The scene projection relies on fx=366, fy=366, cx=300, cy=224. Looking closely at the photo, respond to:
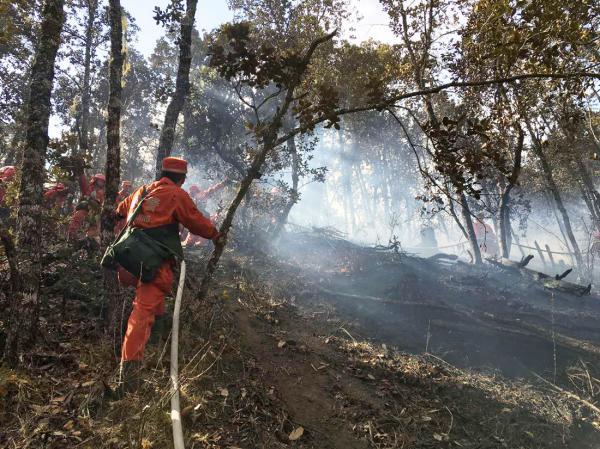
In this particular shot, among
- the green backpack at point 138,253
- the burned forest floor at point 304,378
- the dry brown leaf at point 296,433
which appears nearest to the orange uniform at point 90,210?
the burned forest floor at point 304,378

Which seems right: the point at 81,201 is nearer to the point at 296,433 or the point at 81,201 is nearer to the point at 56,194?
the point at 56,194

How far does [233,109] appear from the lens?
16.8m

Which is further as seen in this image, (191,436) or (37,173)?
(37,173)

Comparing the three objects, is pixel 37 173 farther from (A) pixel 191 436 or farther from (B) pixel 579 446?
(B) pixel 579 446

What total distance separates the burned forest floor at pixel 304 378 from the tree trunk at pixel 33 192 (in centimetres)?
27

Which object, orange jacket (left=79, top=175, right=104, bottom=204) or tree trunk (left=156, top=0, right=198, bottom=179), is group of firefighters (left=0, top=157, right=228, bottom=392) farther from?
orange jacket (left=79, top=175, right=104, bottom=204)

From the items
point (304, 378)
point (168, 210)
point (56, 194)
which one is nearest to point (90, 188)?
point (56, 194)

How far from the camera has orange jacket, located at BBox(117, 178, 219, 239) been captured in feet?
12.1

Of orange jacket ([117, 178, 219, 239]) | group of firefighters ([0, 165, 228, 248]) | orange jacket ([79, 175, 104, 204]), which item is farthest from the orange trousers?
orange jacket ([79, 175, 104, 204])

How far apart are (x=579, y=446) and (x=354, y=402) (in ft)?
10.3

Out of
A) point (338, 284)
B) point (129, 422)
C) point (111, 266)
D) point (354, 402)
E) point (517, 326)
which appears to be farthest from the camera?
point (338, 284)

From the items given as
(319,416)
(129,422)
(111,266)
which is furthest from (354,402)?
(111,266)

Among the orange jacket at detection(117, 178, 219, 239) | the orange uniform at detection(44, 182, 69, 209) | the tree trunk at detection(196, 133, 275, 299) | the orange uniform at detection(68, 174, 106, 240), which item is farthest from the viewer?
the orange uniform at detection(44, 182, 69, 209)

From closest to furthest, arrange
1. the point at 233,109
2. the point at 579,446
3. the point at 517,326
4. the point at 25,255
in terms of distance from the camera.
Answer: the point at 25,255, the point at 579,446, the point at 517,326, the point at 233,109
